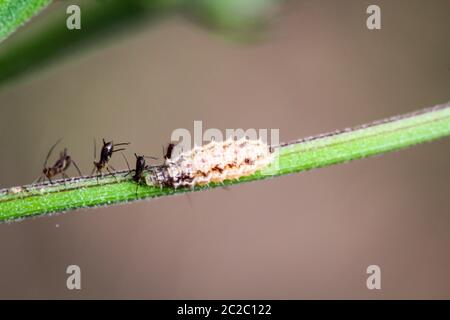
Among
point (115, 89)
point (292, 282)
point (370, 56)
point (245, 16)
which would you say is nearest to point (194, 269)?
point (292, 282)

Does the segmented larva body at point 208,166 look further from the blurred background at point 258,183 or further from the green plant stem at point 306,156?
the blurred background at point 258,183

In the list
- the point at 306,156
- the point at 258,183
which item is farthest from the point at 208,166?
the point at 258,183

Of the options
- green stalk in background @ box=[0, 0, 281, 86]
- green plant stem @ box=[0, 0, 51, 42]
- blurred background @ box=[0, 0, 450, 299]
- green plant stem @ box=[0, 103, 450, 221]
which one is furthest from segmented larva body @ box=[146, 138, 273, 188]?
blurred background @ box=[0, 0, 450, 299]

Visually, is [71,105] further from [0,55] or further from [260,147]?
[260,147]

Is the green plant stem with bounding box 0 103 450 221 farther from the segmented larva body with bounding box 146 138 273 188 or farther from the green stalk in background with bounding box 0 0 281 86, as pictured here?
the green stalk in background with bounding box 0 0 281 86

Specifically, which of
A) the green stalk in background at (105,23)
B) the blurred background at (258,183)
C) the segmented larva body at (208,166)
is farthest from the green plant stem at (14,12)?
the blurred background at (258,183)

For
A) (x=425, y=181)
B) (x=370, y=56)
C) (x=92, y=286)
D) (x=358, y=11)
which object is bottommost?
(x=92, y=286)
